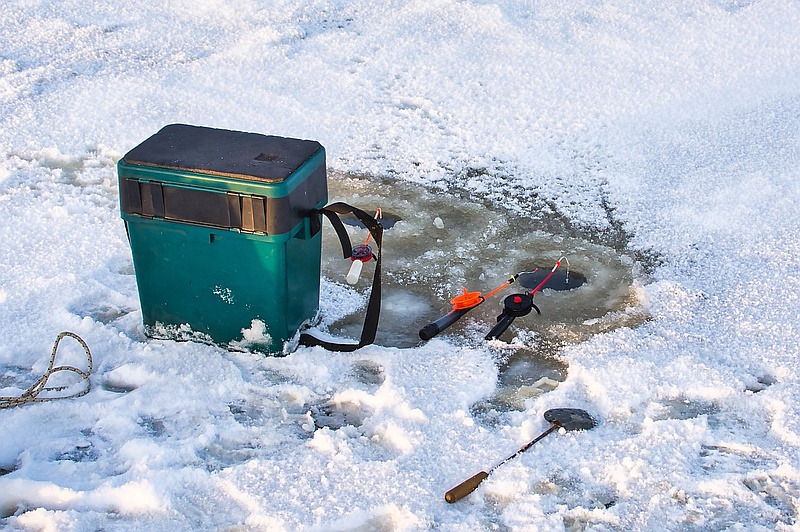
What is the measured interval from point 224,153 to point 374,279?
0.65 meters

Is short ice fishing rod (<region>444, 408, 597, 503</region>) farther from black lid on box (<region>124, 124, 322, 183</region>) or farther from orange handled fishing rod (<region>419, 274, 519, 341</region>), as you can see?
black lid on box (<region>124, 124, 322, 183</region>)

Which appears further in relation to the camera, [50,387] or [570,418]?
[50,387]

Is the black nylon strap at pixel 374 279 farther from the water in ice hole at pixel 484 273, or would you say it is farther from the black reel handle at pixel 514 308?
the black reel handle at pixel 514 308

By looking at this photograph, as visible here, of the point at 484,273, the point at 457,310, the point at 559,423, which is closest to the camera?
the point at 559,423

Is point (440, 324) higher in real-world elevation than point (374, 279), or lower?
lower

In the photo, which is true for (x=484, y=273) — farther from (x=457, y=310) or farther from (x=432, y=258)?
(x=457, y=310)

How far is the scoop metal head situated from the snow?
0.04 metres

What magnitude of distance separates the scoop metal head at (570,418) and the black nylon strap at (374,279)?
26.1 inches

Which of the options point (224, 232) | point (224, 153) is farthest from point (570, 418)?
point (224, 153)

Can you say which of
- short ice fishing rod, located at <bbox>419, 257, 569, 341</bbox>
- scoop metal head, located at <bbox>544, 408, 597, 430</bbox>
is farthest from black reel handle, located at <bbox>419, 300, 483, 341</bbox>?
scoop metal head, located at <bbox>544, 408, 597, 430</bbox>

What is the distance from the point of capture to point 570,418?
8.77ft

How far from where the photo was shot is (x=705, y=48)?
5578 millimetres

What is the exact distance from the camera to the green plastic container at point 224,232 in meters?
2.73

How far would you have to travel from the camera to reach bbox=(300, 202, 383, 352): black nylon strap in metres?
2.90
